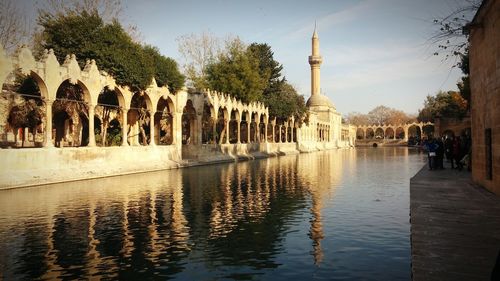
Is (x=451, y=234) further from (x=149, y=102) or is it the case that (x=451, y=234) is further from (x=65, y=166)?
(x=149, y=102)

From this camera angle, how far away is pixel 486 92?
1195 cm

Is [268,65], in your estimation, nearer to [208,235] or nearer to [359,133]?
[208,235]

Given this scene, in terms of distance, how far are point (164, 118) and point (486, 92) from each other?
3029 cm

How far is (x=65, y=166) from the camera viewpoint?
18.8 m

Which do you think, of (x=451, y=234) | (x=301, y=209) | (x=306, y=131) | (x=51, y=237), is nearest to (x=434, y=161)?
(x=301, y=209)

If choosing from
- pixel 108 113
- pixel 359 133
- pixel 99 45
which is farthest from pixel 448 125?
pixel 359 133

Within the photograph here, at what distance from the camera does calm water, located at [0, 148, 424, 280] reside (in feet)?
19.5

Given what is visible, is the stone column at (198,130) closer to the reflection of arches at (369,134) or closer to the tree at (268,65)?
the tree at (268,65)

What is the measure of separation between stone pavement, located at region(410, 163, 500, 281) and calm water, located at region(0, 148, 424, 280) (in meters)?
0.39

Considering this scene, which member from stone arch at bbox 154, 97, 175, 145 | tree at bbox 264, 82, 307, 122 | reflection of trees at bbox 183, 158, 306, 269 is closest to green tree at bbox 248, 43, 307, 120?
tree at bbox 264, 82, 307, 122

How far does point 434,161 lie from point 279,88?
43.4m

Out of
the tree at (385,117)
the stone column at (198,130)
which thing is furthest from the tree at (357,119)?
the stone column at (198,130)

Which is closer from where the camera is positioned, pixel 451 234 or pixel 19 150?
pixel 451 234

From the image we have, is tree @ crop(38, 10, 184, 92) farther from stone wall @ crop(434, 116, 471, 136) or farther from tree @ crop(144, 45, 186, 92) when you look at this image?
stone wall @ crop(434, 116, 471, 136)
